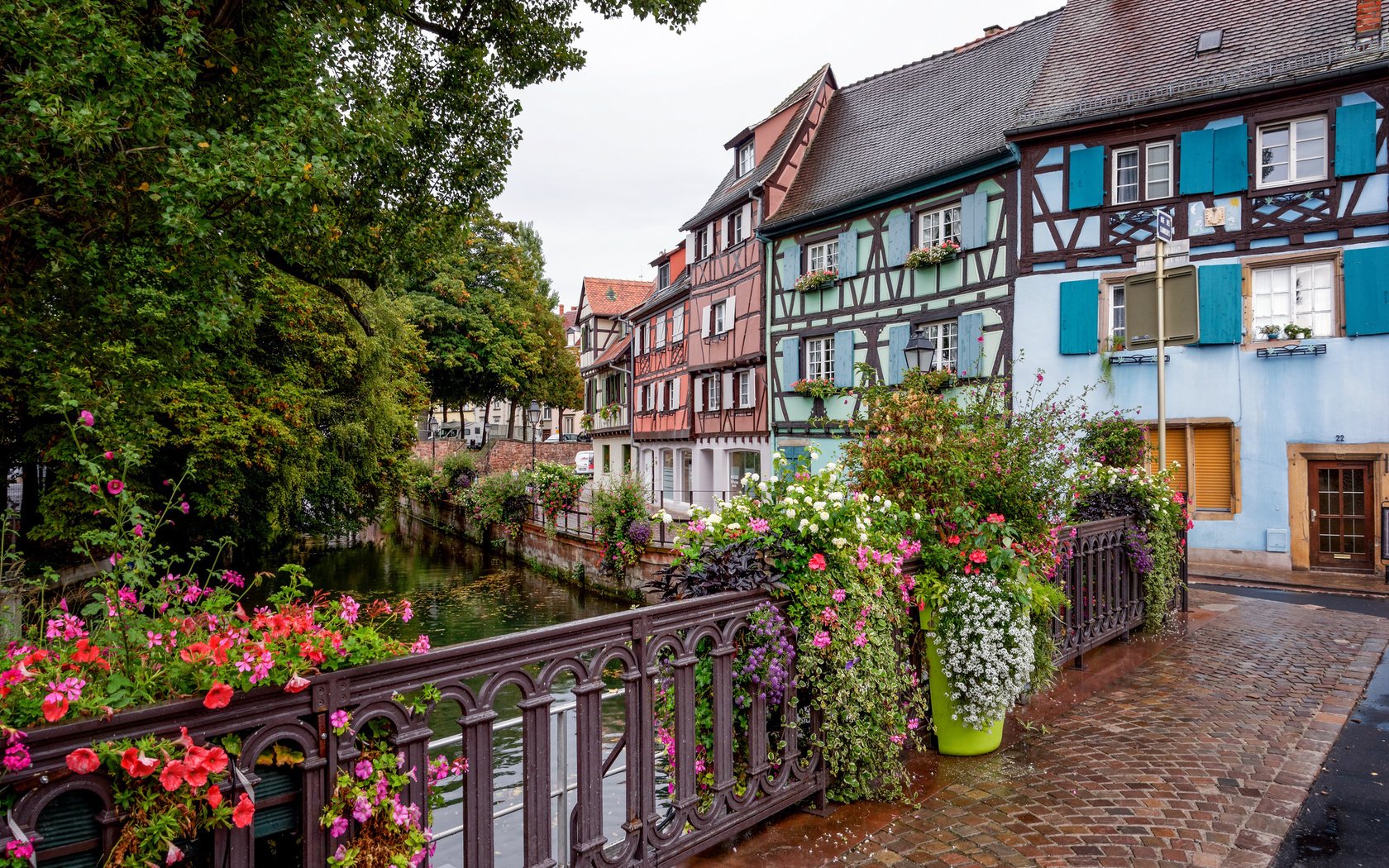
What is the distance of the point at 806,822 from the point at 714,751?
0.70m

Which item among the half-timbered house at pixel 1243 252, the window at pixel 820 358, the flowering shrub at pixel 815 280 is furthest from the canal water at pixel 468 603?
the half-timbered house at pixel 1243 252

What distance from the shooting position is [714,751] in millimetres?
Answer: 3438

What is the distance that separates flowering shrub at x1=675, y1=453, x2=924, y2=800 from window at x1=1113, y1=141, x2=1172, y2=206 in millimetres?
14277

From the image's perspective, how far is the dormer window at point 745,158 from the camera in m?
25.4

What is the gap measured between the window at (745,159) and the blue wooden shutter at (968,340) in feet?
34.9

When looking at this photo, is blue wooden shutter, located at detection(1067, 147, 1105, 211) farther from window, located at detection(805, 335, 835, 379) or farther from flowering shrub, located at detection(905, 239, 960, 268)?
window, located at detection(805, 335, 835, 379)

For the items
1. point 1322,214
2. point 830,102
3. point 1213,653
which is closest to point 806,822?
point 1213,653

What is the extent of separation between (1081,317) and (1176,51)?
5.73m

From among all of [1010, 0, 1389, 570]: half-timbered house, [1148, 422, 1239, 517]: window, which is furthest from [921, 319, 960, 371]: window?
[1148, 422, 1239, 517]: window

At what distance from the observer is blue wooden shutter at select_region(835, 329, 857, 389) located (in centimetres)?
2011

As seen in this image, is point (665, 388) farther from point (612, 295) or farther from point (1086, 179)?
point (1086, 179)

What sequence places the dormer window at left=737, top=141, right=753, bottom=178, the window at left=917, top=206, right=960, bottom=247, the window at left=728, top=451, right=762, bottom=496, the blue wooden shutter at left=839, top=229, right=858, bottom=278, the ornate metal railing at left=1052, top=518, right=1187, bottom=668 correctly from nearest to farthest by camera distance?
the ornate metal railing at left=1052, top=518, right=1187, bottom=668 < the window at left=917, top=206, right=960, bottom=247 < the blue wooden shutter at left=839, top=229, right=858, bottom=278 < the window at left=728, top=451, right=762, bottom=496 < the dormer window at left=737, top=141, right=753, bottom=178

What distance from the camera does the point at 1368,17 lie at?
13.8 metres

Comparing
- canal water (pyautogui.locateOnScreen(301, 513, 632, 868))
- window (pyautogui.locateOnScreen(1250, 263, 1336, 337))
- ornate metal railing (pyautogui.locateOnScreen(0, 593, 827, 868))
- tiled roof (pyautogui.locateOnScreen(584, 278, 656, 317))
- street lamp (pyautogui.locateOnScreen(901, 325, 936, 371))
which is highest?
tiled roof (pyautogui.locateOnScreen(584, 278, 656, 317))
